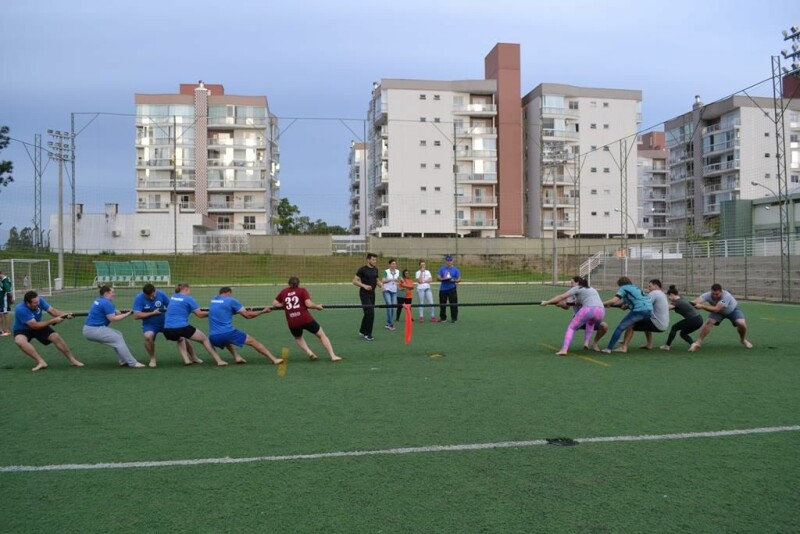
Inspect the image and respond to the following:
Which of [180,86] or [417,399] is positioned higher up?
[180,86]

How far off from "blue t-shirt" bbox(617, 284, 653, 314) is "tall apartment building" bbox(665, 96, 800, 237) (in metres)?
25.2

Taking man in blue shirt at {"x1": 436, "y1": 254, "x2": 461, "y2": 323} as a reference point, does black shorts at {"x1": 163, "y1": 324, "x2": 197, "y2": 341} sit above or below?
below

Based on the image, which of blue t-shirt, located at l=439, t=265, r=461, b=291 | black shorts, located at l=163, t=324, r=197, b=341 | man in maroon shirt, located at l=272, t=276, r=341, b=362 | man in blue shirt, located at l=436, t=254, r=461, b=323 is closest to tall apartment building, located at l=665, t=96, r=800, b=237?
man in blue shirt, located at l=436, t=254, r=461, b=323

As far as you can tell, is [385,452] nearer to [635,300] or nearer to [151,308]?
[151,308]

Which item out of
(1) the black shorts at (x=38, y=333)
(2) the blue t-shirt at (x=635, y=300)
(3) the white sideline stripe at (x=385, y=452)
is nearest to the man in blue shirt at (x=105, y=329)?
(1) the black shorts at (x=38, y=333)

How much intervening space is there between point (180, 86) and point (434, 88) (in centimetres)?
2620

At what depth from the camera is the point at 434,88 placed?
2391 inches

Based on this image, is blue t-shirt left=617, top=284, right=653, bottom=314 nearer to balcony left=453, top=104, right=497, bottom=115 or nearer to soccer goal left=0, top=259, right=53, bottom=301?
soccer goal left=0, top=259, right=53, bottom=301

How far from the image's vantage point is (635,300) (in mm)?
11773

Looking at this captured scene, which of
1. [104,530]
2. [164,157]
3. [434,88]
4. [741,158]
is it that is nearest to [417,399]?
[104,530]

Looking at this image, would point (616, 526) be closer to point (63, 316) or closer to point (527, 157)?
point (63, 316)

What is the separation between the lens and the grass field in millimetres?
4355

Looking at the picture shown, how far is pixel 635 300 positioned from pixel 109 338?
29.7 ft

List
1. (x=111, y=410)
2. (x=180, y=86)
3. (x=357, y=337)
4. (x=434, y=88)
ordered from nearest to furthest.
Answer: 1. (x=111, y=410)
2. (x=357, y=337)
3. (x=434, y=88)
4. (x=180, y=86)
